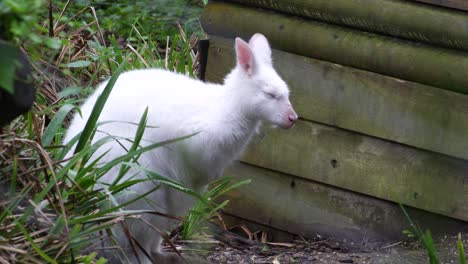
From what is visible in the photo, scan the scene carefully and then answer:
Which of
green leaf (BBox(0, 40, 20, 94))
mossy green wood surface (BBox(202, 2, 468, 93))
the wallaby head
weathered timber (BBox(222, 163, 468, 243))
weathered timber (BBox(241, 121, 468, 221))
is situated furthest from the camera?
weathered timber (BBox(222, 163, 468, 243))

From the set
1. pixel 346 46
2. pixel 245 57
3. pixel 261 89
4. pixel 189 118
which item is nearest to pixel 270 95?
pixel 261 89

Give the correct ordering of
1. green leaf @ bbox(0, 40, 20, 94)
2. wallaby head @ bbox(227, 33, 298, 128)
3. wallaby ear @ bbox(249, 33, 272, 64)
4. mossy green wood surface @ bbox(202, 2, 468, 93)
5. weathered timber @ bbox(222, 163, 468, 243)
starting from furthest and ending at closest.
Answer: weathered timber @ bbox(222, 163, 468, 243)
mossy green wood surface @ bbox(202, 2, 468, 93)
wallaby ear @ bbox(249, 33, 272, 64)
wallaby head @ bbox(227, 33, 298, 128)
green leaf @ bbox(0, 40, 20, 94)

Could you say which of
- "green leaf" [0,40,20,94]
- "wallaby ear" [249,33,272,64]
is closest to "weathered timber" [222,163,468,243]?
"wallaby ear" [249,33,272,64]

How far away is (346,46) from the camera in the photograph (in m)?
4.57

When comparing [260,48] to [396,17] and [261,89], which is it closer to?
[261,89]

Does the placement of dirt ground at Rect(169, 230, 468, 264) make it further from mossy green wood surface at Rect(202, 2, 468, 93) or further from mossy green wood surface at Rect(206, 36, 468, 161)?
mossy green wood surface at Rect(202, 2, 468, 93)

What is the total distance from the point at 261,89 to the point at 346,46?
830 mm

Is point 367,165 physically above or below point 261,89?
below

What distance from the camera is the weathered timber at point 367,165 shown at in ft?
14.7

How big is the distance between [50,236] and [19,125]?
1.01m

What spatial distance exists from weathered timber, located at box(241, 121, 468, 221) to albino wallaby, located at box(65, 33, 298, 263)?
84 cm

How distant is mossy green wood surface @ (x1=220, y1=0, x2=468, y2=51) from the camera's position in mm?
4277

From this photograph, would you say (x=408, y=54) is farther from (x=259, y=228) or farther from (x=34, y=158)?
(x=34, y=158)

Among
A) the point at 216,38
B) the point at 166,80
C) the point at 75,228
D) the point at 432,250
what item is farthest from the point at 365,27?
the point at 75,228
